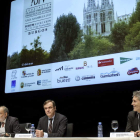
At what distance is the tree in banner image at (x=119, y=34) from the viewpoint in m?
4.14

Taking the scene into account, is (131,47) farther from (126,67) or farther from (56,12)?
(56,12)

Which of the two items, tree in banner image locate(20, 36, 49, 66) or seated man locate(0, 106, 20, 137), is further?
tree in banner image locate(20, 36, 49, 66)

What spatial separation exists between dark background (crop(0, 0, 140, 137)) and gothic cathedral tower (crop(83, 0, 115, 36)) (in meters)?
0.89

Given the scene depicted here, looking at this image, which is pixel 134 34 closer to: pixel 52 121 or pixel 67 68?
pixel 67 68

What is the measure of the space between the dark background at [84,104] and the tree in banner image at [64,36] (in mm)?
597

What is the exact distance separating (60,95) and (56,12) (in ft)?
4.83

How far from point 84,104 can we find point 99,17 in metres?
1.45

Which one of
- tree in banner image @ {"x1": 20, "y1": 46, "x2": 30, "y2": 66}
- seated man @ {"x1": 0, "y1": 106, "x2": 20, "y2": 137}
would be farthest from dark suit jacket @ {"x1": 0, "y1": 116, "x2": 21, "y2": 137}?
tree in banner image @ {"x1": 20, "y1": 46, "x2": 30, "y2": 66}

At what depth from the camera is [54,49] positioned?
4836 mm

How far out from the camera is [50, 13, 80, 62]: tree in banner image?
4684 millimetres

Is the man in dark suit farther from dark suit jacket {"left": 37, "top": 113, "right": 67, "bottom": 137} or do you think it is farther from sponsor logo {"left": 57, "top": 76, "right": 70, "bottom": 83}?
sponsor logo {"left": 57, "top": 76, "right": 70, "bottom": 83}

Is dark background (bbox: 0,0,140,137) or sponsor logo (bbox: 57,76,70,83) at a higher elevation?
sponsor logo (bbox: 57,76,70,83)

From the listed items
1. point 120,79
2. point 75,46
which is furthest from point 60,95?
point 120,79

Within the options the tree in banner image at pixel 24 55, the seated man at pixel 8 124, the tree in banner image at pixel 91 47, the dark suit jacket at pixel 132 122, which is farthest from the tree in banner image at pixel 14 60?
the dark suit jacket at pixel 132 122
